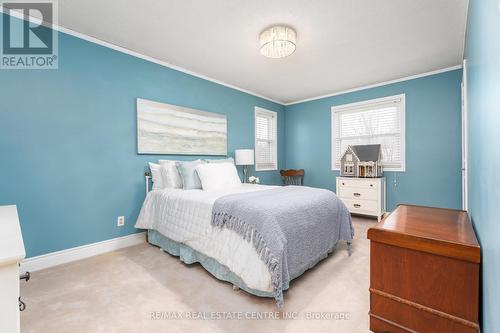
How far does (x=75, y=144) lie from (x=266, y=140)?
354 cm

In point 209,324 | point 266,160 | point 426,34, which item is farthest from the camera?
point 266,160

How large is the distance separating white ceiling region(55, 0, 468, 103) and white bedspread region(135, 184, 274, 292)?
181cm

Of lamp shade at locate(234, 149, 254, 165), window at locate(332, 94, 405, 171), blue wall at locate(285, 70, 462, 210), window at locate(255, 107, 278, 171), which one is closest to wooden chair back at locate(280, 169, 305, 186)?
window at locate(255, 107, 278, 171)

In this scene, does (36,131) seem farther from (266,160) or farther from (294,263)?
(266,160)

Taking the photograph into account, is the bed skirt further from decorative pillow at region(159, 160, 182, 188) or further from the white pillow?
the white pillow

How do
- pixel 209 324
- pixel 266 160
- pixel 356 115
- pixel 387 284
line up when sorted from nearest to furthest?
pixel 387 284
pixel 209 324
pixel 356 115
pixel 266 160

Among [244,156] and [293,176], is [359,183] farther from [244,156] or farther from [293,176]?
[244,156]

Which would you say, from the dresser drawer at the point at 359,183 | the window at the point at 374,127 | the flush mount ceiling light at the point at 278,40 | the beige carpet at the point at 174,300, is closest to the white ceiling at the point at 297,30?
the flush mount ceiling light at the point at 278,40

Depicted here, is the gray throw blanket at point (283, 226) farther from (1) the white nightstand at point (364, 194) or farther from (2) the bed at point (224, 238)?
(1) the white nightstand at point (364, 194)

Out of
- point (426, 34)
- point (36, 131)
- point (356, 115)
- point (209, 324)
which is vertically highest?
point (426, 34)

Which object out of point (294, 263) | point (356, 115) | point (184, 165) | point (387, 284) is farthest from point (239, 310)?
point (356, 115)

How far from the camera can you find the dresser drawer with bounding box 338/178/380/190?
381 cm

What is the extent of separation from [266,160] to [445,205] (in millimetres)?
3234

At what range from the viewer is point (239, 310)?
1.62 metres
